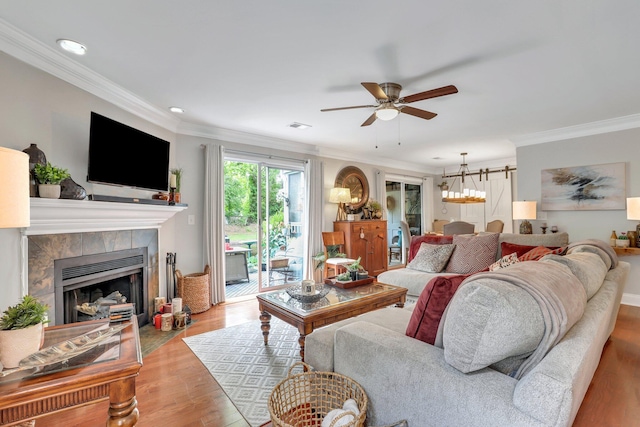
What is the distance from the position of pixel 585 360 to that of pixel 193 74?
305 cm

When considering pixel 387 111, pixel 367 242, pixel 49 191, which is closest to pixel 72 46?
pixel 49 191

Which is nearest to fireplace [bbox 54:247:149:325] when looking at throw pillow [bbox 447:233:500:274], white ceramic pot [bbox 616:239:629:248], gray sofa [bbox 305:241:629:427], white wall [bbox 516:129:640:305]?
gray sofa [bbox 305:241:629:427]

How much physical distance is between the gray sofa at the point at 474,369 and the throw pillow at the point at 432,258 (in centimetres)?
222

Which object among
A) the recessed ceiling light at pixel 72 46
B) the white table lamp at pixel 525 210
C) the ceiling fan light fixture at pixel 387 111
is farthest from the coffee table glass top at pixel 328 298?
the white table lamp at pixel 525 210

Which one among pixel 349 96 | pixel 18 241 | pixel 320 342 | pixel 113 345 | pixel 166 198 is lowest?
pixel 320 342

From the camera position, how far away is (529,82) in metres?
2.81

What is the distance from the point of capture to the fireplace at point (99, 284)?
8.11ft

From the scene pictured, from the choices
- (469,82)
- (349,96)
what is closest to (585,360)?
(469,82)

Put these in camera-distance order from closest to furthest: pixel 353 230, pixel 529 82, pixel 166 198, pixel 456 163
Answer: pixel 529 82 → pixel 166 198 → pixel 353 230 → pixel 456 163

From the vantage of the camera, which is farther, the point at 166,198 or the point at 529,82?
the point at 166,198

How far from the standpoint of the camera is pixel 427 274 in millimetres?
3709

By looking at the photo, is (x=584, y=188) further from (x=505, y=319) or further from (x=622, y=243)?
(x=505, y=319)

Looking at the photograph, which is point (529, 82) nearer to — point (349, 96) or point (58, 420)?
point (349, 96)

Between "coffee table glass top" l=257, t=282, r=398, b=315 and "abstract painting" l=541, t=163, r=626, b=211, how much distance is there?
3.38 m
